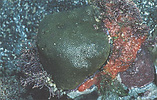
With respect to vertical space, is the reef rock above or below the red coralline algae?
below

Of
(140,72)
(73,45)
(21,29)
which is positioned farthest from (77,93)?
(21,29)

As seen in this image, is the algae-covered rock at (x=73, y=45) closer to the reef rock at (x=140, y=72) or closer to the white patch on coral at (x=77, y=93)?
the white patch on coral at (x=77, y=93)

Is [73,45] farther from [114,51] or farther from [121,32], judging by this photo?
[121,32]

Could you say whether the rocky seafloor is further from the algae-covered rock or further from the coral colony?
the algae-covered rock

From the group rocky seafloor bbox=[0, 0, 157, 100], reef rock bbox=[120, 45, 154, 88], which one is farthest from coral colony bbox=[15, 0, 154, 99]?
rocky seafloor bbox=[0, 0, 157, 100]

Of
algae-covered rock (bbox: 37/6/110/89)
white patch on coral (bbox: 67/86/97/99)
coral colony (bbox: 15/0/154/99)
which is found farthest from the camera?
white patch on coral (bbox: 67/86/97/99)

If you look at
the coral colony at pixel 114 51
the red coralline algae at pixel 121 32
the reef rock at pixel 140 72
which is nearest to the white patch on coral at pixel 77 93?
the coral colony at pixel 114 51
